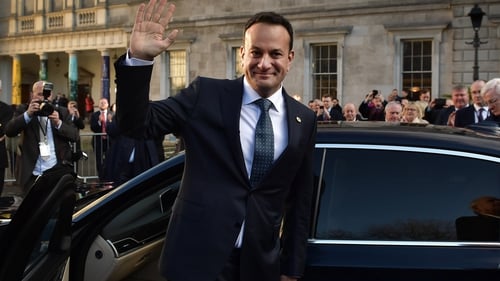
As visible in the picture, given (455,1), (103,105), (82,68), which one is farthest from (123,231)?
(82,68)

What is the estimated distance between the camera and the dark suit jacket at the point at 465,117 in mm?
7168

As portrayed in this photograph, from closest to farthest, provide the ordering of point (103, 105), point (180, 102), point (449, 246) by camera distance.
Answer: point (180, 102), point (449, 246), point (103, 105)

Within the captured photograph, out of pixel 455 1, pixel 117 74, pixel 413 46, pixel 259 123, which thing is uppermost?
pixel 455 1

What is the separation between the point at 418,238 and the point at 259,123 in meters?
0.94

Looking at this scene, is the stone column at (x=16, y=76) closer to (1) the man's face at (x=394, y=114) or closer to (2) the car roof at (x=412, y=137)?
(1) the man's face at (x=394, y=114)

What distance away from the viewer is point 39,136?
7133 mm

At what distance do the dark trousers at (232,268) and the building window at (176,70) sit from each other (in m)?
22.4

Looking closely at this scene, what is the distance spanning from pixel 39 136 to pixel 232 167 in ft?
17.7

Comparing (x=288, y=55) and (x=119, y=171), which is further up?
(x=288, y=55)

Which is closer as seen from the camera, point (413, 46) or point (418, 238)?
point (418, 238)

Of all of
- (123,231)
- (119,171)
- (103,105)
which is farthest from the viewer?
(103,105)

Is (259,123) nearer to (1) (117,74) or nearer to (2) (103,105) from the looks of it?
(1) (117,74)

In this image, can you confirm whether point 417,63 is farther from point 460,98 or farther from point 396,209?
point 396,209

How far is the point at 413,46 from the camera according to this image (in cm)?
1948
